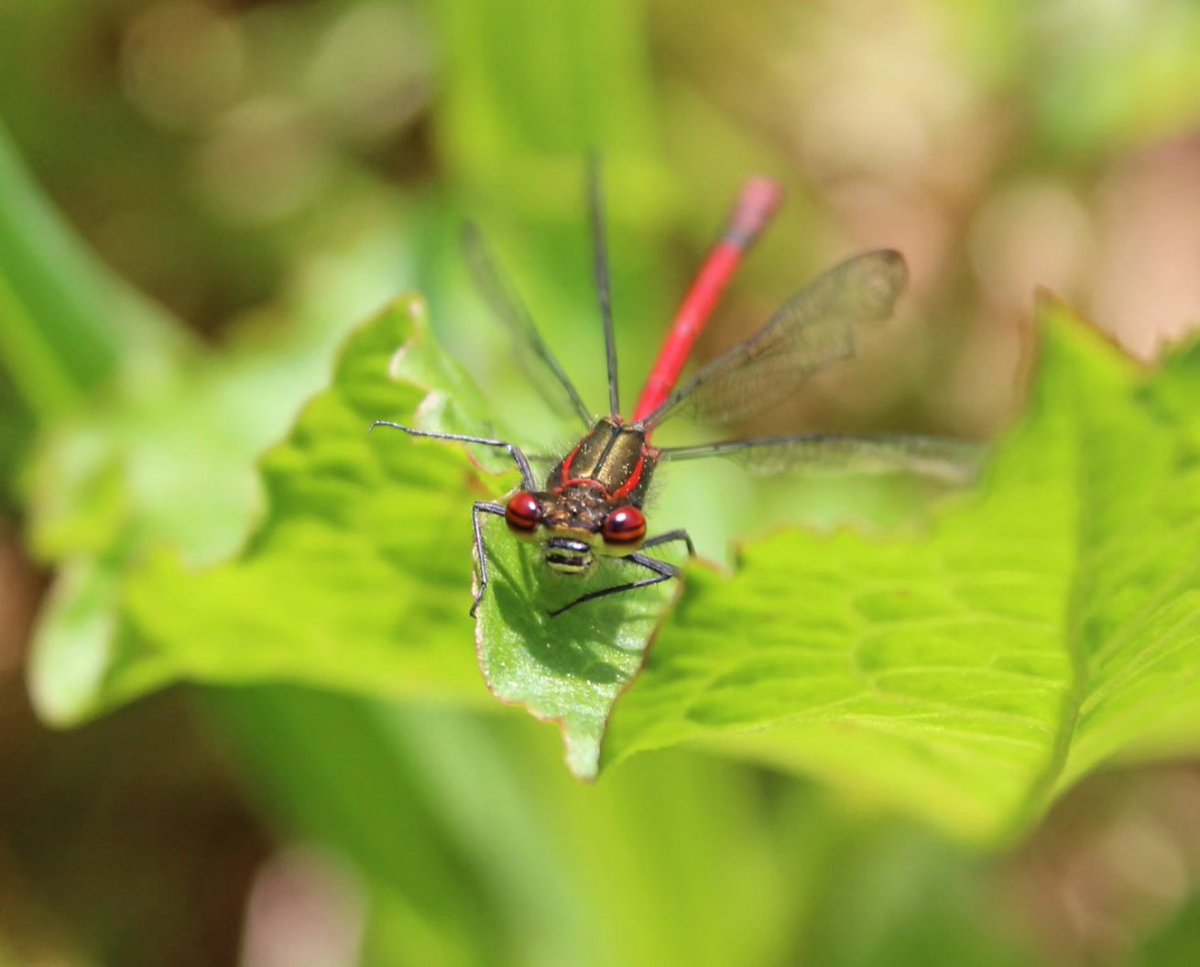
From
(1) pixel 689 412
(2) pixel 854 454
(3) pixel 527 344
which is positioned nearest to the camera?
(2) pixel 854 454

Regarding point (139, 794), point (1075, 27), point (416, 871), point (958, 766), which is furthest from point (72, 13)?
point (958, 766)

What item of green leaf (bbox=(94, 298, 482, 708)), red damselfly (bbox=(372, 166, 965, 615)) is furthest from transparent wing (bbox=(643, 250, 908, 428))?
green leaf (bbox=(94, 298, 482, 708))

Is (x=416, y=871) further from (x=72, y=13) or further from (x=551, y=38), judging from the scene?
(x=72, y=13)

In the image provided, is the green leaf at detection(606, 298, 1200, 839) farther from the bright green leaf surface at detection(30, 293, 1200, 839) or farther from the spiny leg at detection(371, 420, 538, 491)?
the spiny leg at detection(371, 420, 538, 491)

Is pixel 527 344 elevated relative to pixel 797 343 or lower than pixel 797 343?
lower

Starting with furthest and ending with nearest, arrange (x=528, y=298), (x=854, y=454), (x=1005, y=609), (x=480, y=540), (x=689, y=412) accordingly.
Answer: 1. (x=528, y=298)
2. (x=689, y=412)
3. (x=854, y=454)
4. (x=480, y=540)
5. (x=1005, y=609)

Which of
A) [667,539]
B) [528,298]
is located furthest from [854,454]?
[528,298]

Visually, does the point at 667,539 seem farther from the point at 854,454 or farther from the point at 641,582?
the point at 854,454

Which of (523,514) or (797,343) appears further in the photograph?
(797,343)

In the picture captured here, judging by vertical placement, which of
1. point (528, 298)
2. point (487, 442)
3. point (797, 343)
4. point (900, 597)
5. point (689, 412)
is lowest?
point (528, 298)
